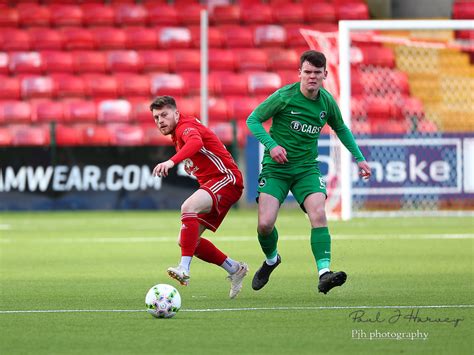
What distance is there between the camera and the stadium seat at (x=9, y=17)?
2330cm

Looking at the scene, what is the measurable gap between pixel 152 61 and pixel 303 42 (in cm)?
299

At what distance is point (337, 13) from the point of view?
78.0 ft

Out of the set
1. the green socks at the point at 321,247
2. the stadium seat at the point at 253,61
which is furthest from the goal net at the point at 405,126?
the green socks at the point at 321,247

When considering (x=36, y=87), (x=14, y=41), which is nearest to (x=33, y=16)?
(x=14, y=41)

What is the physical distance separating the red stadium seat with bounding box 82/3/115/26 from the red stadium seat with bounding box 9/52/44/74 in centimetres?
152

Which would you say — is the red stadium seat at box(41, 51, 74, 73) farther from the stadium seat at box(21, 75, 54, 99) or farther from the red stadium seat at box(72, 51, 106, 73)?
the stadium seat at box(21, 75, 54, 99)

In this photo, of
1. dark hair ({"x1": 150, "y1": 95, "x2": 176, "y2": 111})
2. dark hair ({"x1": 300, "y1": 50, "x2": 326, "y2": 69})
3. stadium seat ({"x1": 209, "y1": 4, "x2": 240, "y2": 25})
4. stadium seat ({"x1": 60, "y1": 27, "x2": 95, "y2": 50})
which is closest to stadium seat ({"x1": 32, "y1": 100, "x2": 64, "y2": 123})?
stadium seat ({"x1": 60, "y1": 27, "x2": 95, "y2": 50})

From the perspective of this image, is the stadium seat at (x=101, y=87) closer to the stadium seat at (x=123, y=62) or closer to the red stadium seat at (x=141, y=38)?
the stadium seat at (x=123, y=62)

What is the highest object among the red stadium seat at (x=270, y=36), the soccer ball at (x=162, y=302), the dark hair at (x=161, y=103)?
the dark hair at (x=161, y=103)

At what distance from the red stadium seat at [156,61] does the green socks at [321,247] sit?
1467 cm

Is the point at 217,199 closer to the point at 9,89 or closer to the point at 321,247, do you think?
the point at 321,247

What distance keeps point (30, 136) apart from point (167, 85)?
289 centimetres

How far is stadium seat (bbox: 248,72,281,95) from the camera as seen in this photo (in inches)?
875

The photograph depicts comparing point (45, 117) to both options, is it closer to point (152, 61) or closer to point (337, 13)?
point (152, 61)
